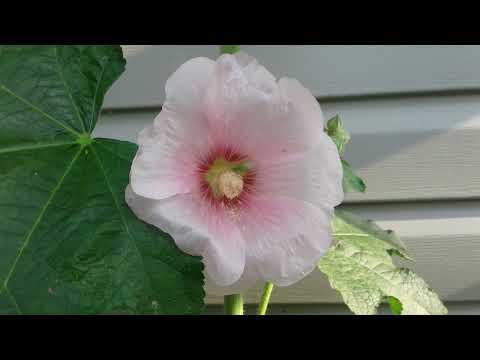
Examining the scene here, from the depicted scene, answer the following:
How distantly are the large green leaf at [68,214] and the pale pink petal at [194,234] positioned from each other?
0.03 m

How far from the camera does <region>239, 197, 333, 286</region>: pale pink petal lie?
1.55ft

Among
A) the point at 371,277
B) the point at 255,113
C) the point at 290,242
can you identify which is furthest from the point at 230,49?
the point at 371,277

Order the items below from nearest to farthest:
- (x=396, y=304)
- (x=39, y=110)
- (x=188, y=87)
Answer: (x=188, y=87), (x=39, y=110), (x=396, y=304)

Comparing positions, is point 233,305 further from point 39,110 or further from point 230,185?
point 39,110

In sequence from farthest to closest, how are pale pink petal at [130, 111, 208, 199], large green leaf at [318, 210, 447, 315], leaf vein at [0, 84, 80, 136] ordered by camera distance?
1. large green leaf at [318, 210, 447, 315]
2. leaf vein at [0, 84, 80, 136]
3. pale pink petal at [130, 111, 208, 199]

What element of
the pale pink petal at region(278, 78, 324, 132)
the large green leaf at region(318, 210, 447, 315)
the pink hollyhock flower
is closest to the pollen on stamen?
the pink hollyhock flower

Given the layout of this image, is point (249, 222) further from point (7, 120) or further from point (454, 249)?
point (454, 249)

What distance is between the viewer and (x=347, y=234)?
2.53 ft

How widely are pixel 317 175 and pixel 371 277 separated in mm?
266

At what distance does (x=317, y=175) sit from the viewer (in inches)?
19.0

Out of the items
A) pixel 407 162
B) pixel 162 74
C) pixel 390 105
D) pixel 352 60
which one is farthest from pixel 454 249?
pixel 162 74

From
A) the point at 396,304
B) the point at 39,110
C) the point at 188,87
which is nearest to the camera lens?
the point at 188,87

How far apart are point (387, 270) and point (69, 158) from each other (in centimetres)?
46

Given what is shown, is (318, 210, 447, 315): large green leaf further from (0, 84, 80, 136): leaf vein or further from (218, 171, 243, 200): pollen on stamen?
(0, 84, 80, 136): leaf vein
